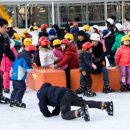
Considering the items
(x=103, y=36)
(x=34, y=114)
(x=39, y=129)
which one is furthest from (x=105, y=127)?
(x=103, y=36)

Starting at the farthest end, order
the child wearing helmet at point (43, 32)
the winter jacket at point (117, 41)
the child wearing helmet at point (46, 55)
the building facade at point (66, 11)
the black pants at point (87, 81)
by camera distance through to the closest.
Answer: the building facade at point (66, 11), the child wearing helmet at point (43, 32), the winter jacket at point (117, 41), the child wearing helmet at point (46, 55), the black pants at point (87, 81)

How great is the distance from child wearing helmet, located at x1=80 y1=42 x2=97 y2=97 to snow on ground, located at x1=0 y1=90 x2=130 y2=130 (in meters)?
1.04

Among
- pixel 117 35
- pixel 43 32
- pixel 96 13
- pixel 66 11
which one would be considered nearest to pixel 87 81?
pixel 117 35

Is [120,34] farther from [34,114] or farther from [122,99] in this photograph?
[34,114]

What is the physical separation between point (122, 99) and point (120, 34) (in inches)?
138

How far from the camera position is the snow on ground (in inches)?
241

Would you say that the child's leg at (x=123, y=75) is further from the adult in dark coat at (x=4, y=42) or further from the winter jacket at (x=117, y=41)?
the adult in dark coat at (x=4, y=42)

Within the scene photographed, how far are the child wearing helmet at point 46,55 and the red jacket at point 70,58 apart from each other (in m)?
0.23

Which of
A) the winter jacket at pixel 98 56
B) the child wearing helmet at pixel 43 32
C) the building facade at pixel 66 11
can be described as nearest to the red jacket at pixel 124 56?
the winter jacket at pixel 98 56

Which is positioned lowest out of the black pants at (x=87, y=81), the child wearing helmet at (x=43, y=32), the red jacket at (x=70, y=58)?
the black pants at (x=87, y=81)

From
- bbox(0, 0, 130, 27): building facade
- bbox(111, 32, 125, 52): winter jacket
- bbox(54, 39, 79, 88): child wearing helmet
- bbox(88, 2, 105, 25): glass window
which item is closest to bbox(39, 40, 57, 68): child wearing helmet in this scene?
bbox(54, 39, 79, 88): child wearing helmet

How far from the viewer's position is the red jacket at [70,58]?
9.28 metres

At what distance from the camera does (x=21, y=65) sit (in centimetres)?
776

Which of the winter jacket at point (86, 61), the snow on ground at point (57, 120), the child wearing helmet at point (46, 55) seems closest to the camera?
the snow on ground at point (57, 120)
